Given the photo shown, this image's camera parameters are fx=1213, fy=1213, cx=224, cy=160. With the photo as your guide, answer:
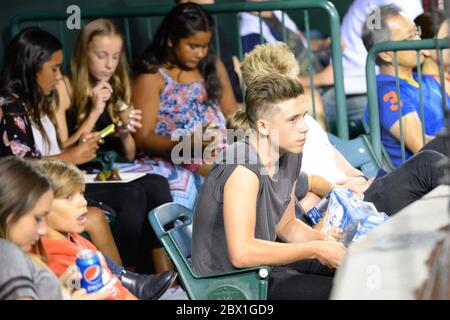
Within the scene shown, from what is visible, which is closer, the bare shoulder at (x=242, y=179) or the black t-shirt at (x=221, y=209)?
the bare shoulder at (x=242, y=179)

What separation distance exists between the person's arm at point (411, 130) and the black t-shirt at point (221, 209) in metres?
2.00

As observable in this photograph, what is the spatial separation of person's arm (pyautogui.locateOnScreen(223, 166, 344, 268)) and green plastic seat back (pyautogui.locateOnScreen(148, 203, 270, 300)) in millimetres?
54

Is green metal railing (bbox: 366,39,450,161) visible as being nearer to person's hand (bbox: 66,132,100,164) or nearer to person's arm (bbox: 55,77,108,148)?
person's arm (bbox: 55,77,108,148)

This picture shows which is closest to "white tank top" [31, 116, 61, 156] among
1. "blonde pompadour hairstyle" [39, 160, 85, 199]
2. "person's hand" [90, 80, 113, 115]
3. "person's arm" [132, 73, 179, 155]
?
"person's hand" [90, 80, 113, 115]

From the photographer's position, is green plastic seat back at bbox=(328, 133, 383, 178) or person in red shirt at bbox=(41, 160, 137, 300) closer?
person in red shirt at bbox=(41, 160, 137, 300)

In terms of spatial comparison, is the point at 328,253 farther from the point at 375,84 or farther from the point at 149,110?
the point at 375,84

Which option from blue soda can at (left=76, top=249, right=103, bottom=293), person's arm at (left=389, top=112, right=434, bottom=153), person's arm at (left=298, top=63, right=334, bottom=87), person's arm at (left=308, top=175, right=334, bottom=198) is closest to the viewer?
blue soda can at (left=76, top=249, right=103, bottom=293)

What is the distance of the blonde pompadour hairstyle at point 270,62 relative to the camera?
537 cm

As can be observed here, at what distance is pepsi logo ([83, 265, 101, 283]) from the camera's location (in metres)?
3.99

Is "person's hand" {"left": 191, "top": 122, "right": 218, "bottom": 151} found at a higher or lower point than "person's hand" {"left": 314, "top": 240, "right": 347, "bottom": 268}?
higher

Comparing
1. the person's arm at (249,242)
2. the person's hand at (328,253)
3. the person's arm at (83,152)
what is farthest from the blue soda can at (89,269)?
the person's arm at (83,152)

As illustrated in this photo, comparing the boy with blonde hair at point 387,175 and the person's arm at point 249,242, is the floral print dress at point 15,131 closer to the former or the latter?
the boy with blonde hair at point 387,175

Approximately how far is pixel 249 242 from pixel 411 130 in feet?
7.87

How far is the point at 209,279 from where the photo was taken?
4.54 m
